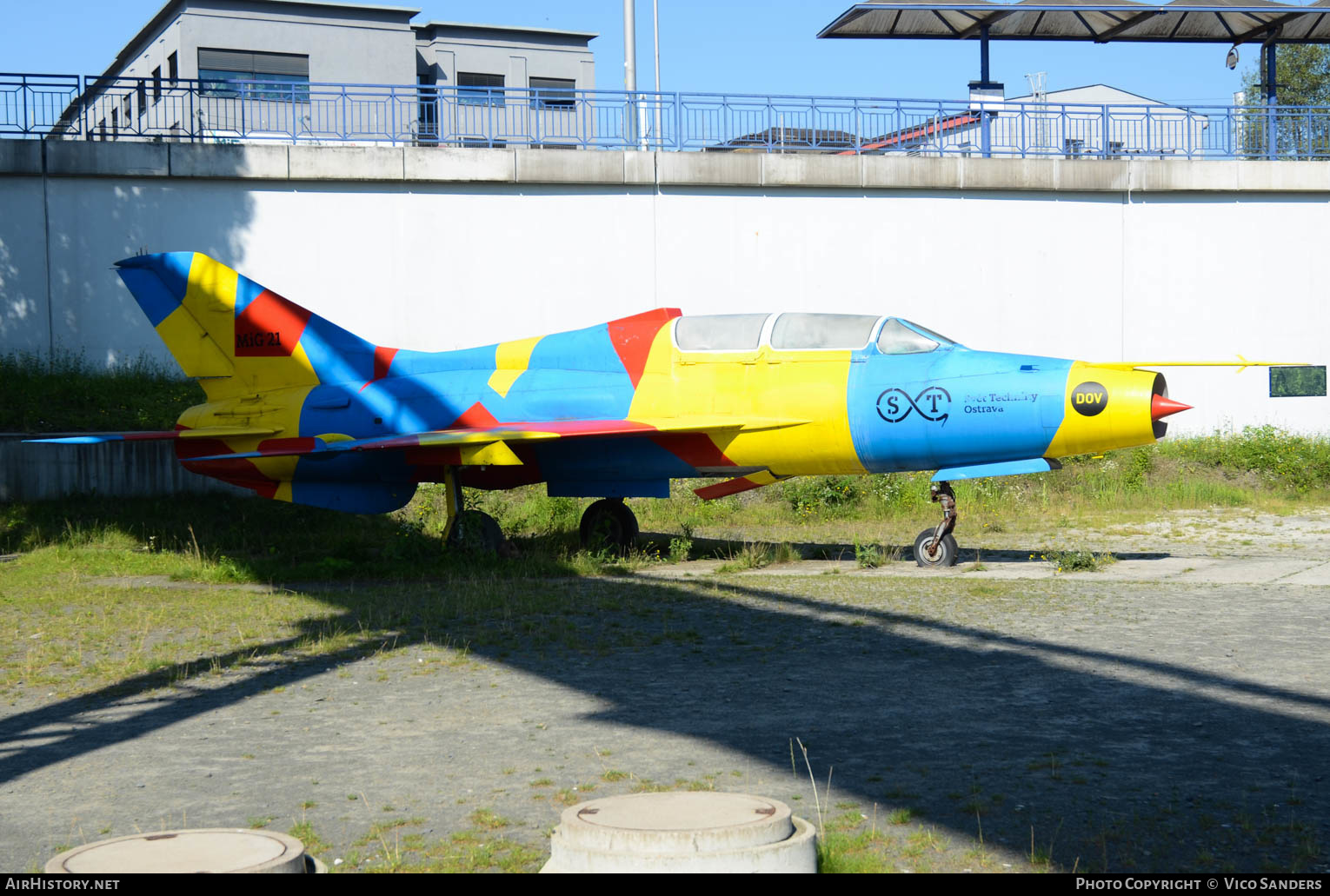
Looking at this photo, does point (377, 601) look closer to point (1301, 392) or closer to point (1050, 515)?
point (1050, 515)

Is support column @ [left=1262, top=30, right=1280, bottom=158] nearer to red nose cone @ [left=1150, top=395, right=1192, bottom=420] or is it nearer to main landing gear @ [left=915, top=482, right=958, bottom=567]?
main landing gear @ [left=915, top=482, right=958, bottom=567]

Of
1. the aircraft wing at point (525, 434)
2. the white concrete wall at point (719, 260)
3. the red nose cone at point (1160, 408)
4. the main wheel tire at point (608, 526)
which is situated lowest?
the main wheel tire at point (608, 526)

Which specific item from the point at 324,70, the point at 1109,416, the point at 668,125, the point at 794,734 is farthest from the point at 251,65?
the point at 794,734

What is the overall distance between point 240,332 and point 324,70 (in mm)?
27465

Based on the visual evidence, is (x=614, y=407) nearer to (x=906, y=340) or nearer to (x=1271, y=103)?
(x=906, y=340)

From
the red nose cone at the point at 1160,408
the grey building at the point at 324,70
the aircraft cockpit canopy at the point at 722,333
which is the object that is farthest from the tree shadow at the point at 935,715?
the grey building at the point at 324,70

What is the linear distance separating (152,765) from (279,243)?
16364 mm

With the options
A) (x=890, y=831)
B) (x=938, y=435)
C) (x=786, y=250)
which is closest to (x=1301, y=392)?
(x=786, y=250)

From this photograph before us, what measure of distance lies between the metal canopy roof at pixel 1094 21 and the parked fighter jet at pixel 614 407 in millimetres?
16248

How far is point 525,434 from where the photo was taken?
12.8m

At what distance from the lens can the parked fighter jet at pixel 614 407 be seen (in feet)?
40.8

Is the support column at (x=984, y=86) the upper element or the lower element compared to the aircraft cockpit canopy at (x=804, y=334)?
upper

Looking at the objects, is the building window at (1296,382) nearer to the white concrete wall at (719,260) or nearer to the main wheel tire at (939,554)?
the white concrete wall at (719,260)

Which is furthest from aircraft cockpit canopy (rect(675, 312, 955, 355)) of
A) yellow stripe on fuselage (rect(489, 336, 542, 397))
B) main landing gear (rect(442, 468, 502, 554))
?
main landing gear (rect(442, 468, 502, 554))
